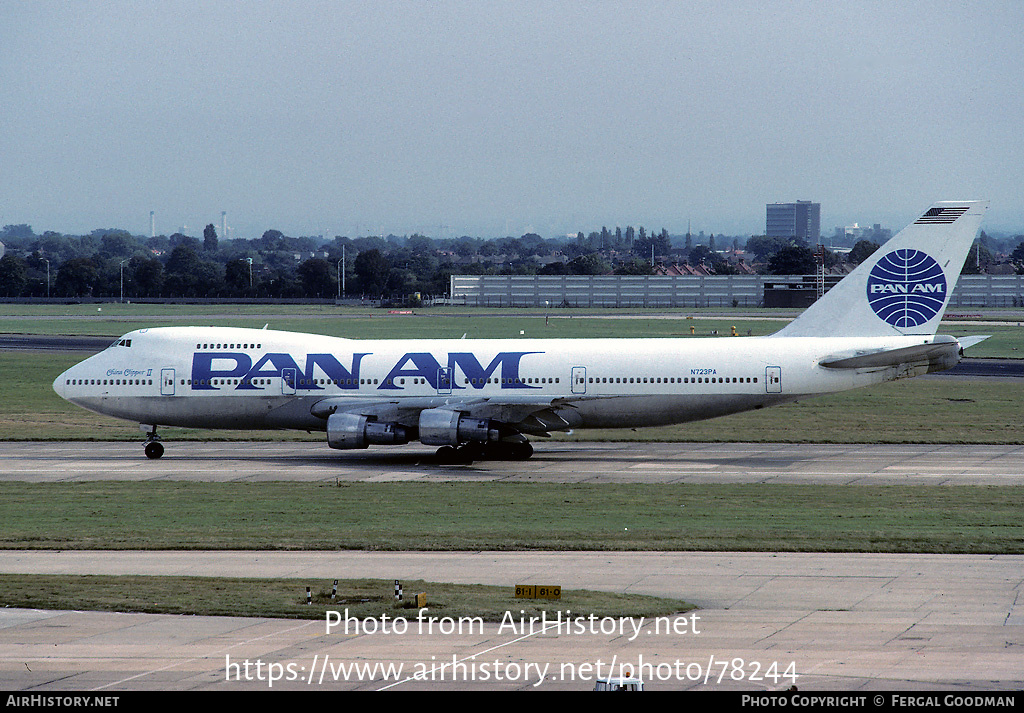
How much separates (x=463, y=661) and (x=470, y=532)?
11.6 metres

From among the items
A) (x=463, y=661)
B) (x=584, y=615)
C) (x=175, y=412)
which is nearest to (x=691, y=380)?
(x=175, y=412)

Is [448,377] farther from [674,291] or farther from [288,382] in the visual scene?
[674,291]

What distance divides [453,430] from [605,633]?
79.2 ft

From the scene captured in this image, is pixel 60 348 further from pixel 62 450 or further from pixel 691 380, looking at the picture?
pixel 691 380

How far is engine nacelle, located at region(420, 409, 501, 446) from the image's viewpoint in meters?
44.1

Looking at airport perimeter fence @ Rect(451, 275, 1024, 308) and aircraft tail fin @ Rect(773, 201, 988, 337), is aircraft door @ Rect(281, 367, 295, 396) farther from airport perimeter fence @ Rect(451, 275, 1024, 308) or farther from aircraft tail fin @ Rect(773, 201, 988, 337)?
airport perimeter fence @ Rect(451, 275, 1024, 308)

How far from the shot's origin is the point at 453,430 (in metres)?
44.1

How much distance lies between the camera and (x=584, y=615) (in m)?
21.5

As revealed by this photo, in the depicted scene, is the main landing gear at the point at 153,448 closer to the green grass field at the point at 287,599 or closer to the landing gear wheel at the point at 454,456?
the landing gear wheel at the point at 454,456

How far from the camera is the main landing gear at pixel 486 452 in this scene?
150 feet

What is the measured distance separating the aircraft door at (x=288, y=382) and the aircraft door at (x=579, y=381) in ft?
36.1

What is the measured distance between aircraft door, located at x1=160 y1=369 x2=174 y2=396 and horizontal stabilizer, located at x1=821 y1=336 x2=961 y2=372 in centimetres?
2551

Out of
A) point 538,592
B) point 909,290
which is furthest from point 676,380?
point 538,592

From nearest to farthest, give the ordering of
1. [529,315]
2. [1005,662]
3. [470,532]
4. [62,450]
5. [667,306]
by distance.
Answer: [1005,662] < [470,532] < [62,450] < [529,315] < [667,306]
